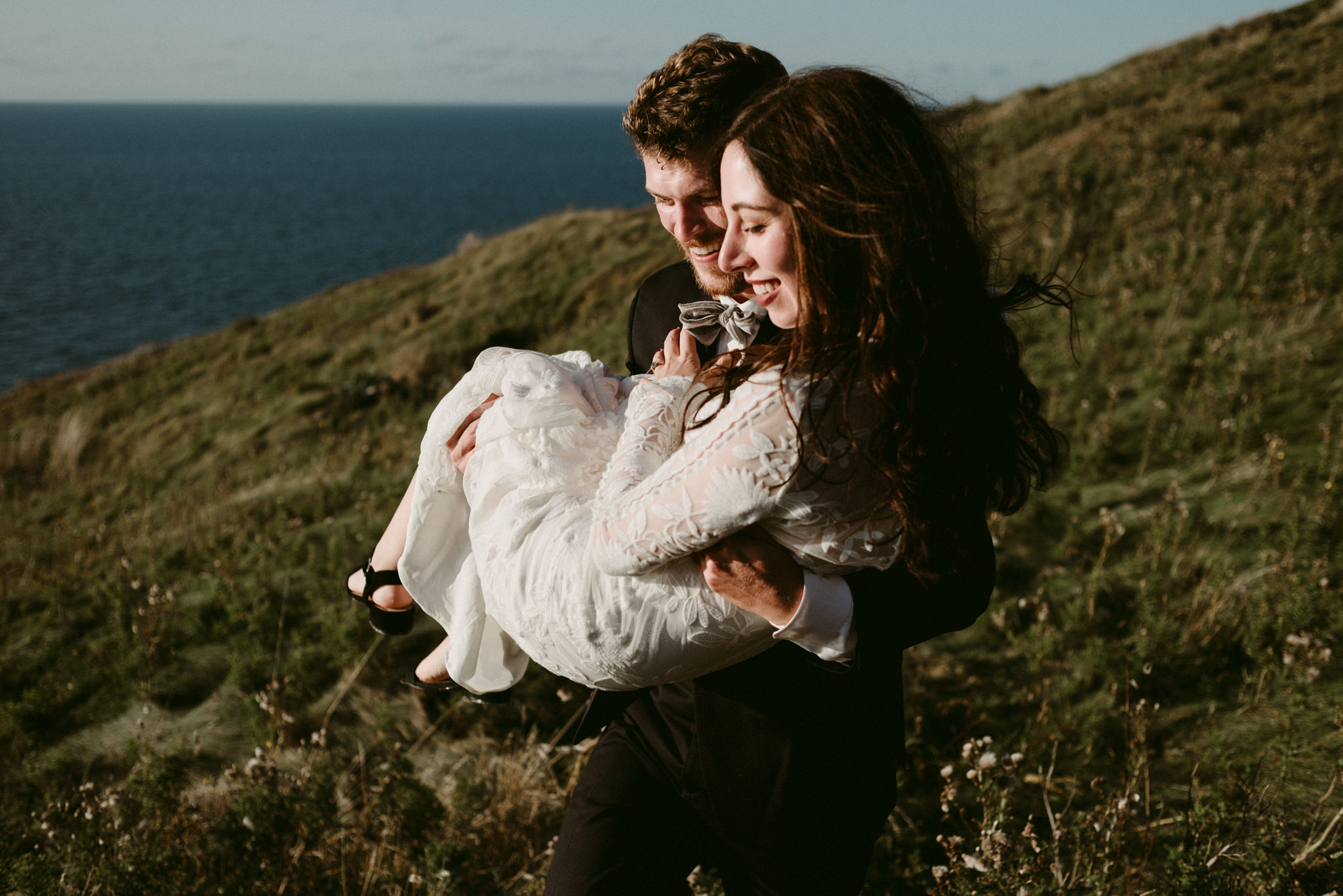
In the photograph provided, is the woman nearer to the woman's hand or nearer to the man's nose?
the woman's hand

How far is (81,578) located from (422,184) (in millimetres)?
99630

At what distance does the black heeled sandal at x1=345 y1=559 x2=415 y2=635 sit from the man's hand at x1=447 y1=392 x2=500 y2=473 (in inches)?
26.2

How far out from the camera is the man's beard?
2.71 meters

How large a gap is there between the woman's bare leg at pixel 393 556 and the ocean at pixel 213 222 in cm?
195

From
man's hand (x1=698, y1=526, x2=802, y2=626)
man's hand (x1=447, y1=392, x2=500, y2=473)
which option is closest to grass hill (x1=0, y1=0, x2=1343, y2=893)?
man's hand (x1=698, y1=526, x2=802, y2=626)

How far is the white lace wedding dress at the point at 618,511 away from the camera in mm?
1723

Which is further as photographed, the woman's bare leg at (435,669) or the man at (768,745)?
the woman's bare leg at (435,669)

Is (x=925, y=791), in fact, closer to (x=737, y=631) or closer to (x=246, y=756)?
(x=737, y=631)

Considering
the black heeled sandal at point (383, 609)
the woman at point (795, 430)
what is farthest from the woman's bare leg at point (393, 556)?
the woman at point (795, 430)

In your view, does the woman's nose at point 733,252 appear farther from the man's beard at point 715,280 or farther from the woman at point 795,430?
the man's beard at point 715,280

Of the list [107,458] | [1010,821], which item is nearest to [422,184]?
[107,458]

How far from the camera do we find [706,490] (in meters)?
1.71

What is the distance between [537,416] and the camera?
7.21ft

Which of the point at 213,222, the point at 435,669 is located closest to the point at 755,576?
the point at 435,669
